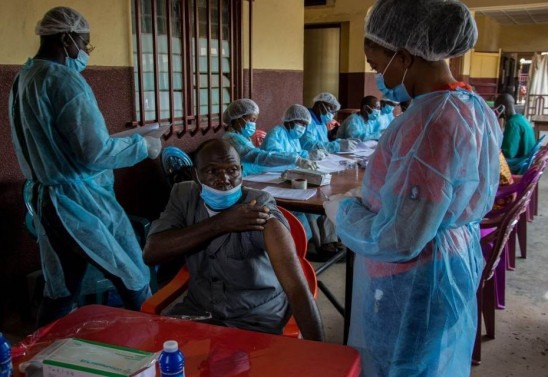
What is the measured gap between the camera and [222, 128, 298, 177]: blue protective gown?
11.0 ft

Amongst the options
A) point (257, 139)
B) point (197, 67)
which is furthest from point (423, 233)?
point (257, 139)

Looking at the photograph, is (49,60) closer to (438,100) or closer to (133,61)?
(133,61)

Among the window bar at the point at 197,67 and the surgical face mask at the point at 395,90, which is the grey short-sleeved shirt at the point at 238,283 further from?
the window bar at the point at 197,67

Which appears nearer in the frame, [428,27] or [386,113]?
[428,27]

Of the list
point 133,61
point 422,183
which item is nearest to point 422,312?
point 422,183

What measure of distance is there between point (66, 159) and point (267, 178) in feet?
4.03

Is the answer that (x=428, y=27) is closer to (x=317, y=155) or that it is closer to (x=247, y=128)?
(x=247, y=128)

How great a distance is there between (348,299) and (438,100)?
1407 mm

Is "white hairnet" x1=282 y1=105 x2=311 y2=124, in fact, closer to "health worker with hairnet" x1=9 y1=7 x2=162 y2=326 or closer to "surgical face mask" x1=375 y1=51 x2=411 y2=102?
"health worker with hairnet" x1=9 y1=7 x2=162 y2=326

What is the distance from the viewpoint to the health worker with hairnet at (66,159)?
7.02ft

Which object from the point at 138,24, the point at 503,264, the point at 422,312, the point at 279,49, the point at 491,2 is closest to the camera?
the point at 422,312

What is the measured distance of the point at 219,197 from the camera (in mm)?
1695

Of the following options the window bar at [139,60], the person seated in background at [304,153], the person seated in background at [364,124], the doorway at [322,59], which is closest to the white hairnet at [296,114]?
the person seated in background at [304,153]

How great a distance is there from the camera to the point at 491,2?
7.30 meters
